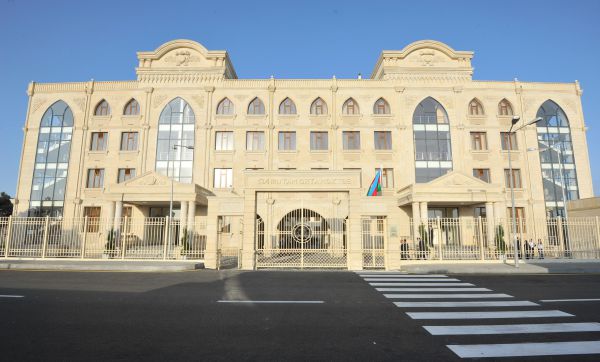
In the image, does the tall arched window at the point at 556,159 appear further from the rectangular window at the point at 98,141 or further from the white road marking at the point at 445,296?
the rectangular window at the point at 98,141

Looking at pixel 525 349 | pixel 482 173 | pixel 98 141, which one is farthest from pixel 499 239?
pixel 98 141

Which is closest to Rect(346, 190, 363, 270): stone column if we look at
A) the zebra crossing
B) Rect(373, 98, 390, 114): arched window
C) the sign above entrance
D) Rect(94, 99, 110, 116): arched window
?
the sign above entrance

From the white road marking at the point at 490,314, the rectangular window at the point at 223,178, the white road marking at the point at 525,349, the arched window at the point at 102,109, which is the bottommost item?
the white road marking at the point at 490,314

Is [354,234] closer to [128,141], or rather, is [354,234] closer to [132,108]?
[128,141]

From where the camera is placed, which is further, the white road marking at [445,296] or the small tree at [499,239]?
the small tree at [499,239]

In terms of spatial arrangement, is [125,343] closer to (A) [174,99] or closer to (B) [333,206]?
Answer: (B) [333,206]

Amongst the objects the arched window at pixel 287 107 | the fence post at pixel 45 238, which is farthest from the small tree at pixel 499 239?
the fence post at pixel 45 238

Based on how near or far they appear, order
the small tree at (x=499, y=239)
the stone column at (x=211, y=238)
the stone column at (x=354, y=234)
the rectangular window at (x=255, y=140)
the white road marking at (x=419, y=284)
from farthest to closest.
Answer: the rectangular window at (x=255, y=140)
the small tree at (x=499, y=239)
the stone column at (x=211, y=238)
the stone column at (x=354, y=234)
the white road marking at (x=419, y=284)

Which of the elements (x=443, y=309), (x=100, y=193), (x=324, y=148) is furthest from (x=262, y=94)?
(x=443, y=309)

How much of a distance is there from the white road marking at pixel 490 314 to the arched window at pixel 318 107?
26.0 m

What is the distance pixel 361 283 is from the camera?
1117 cm

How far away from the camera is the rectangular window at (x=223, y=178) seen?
29.8 meters

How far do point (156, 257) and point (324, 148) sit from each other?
1748 centimetres

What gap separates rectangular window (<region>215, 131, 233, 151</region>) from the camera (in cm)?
3061
